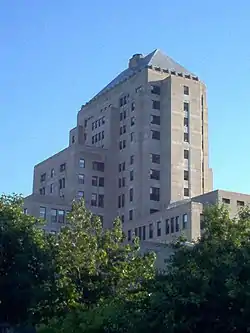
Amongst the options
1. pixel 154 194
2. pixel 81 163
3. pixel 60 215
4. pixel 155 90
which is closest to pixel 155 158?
pixel 154 194

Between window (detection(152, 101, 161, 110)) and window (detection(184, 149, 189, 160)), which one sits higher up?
window (detection(152, 101, 161, 110))

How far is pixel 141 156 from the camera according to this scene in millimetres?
110438

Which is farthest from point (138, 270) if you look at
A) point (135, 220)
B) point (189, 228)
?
point (135, 220)

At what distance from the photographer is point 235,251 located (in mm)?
28828

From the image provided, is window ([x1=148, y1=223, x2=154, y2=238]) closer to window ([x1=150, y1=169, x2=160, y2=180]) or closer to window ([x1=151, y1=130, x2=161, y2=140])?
window ([x1=150, y1=169, x2=160, y2=180])

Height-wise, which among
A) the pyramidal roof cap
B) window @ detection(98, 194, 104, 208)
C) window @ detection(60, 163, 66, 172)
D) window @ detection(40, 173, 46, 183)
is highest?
the pyramidal roof cap

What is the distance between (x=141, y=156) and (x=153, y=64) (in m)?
16.6

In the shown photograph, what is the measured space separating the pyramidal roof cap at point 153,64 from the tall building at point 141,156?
10.2 inches

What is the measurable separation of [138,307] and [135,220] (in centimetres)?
7469

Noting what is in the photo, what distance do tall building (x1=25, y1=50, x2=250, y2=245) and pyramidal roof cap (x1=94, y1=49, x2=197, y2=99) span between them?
0.85ft

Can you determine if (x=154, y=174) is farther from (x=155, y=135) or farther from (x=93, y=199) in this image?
(x=93, y=199)

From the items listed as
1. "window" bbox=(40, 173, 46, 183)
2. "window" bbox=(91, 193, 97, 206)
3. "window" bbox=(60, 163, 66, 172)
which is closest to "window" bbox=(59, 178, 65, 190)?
"window" bbox=(60, 163, 66, 172)

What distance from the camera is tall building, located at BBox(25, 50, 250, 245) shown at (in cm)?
10794

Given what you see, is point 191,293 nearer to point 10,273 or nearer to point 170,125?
point 10,273
